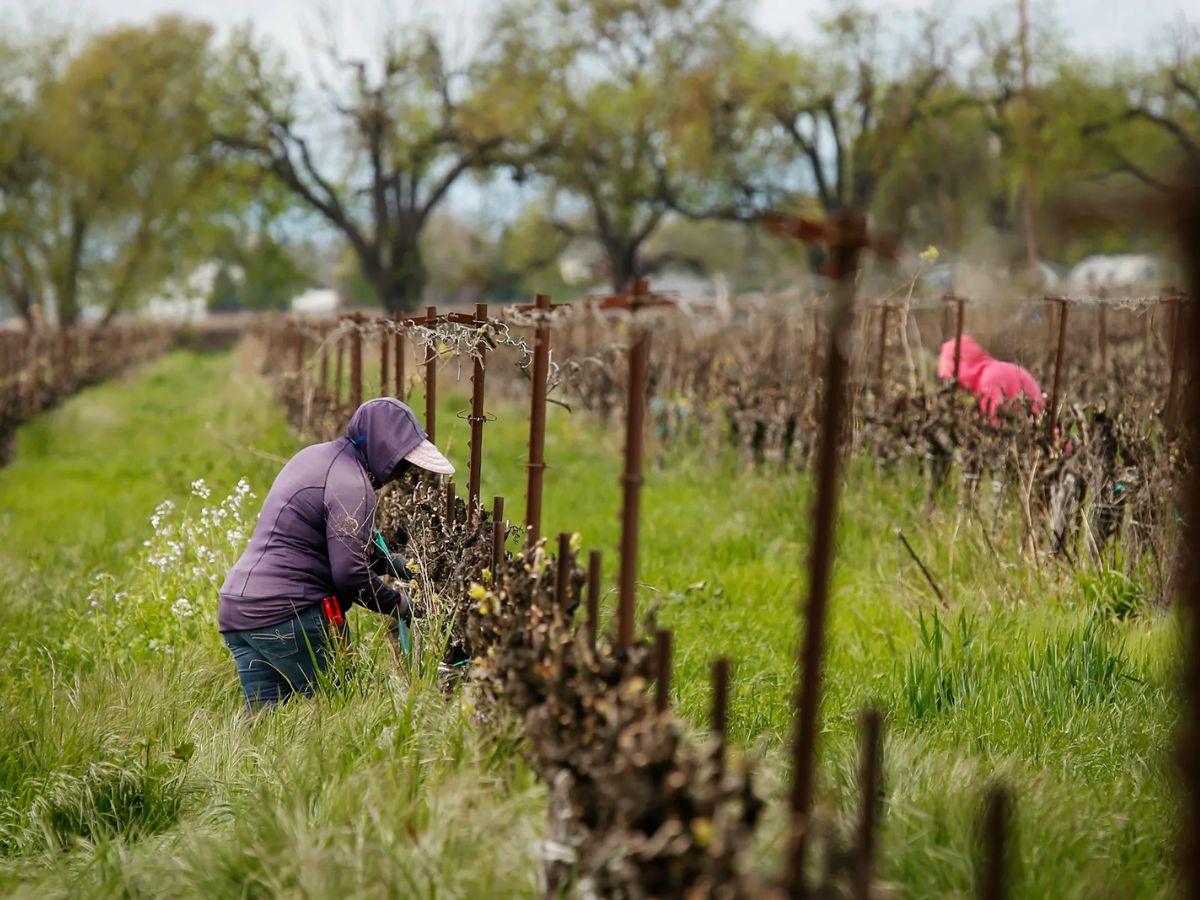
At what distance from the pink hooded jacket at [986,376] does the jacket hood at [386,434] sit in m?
3.82

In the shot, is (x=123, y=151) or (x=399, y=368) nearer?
(x=399, y=368)

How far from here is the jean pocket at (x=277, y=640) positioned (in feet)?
13.9

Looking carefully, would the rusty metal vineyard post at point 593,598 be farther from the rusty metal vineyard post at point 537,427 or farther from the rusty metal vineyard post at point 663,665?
A: the rusty metal vineyard post at point 537,427

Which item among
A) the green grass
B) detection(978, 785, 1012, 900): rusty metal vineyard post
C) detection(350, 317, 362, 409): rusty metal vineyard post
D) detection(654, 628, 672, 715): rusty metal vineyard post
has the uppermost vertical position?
detection(350, 317, 362, 409): rusty metal vineyard post

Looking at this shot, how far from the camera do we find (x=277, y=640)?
425cm

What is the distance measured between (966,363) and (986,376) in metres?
0.40

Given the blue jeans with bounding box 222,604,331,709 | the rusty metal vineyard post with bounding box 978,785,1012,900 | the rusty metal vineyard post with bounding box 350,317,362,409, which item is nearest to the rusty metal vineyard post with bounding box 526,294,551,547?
the blue jeans with bounding box 222,604,331,709

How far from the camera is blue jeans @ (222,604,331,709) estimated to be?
13.9 ft

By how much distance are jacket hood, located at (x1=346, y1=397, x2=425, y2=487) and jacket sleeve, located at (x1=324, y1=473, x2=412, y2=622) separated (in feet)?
0.31

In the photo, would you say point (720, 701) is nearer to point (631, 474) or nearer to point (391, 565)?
point (631, 474)

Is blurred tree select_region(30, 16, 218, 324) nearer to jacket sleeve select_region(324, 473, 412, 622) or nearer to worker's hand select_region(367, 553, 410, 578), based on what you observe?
worker's hand select_region(367, 553, 410, 578)

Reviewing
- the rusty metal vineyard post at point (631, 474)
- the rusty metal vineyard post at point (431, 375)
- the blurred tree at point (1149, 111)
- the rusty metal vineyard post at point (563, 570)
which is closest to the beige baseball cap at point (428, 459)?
the rusty metal vineyard post at point (431, 375)

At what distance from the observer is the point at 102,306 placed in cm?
4081

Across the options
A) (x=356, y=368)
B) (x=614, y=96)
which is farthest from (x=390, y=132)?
(x=356, y=368)
